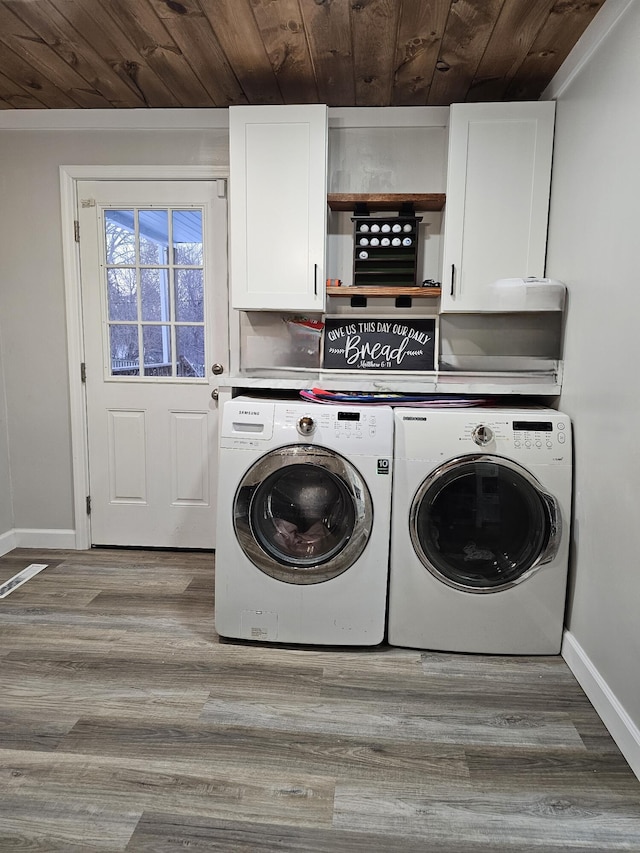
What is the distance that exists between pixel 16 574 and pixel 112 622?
801mm

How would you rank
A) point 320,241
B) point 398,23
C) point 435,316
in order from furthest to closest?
1. point 435,316
2. point 320,241
3. point 398,23

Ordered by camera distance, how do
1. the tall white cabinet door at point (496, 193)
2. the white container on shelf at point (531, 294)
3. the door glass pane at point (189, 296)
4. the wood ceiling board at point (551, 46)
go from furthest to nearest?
the door glass pane at point (189, 296) < the tall white cabinet door at point (496, 193) < the white container on shelf at point (531, 294) < the wood ceiling board at point (551, 46)

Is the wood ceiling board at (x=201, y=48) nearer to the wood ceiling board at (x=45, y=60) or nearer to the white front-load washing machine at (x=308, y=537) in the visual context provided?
the wood ceiling board at (x=45, y=60)

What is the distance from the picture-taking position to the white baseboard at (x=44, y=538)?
9.80ft

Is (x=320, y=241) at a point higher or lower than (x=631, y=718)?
higher

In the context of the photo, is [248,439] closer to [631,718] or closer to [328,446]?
[328,446]

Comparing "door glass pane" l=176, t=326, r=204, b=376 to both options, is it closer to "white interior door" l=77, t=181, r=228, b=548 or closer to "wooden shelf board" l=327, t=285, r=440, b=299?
"white interior door" l=77, t=181, r=228, b=548

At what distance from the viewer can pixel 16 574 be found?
2.67 m

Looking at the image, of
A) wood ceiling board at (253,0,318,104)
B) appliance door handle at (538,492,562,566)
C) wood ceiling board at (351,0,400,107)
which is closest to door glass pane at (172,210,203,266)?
wood ceiling board at (253,0,318,104)

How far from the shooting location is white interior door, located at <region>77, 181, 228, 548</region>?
2.75m

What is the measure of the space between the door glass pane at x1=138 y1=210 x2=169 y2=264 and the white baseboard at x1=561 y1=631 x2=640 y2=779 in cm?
256

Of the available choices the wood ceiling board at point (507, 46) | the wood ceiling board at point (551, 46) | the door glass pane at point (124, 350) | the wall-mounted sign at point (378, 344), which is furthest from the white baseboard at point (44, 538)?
the wood ceiling board at point (551, 46)

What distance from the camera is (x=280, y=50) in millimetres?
2061

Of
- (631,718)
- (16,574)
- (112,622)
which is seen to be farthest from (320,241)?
(16,574)
